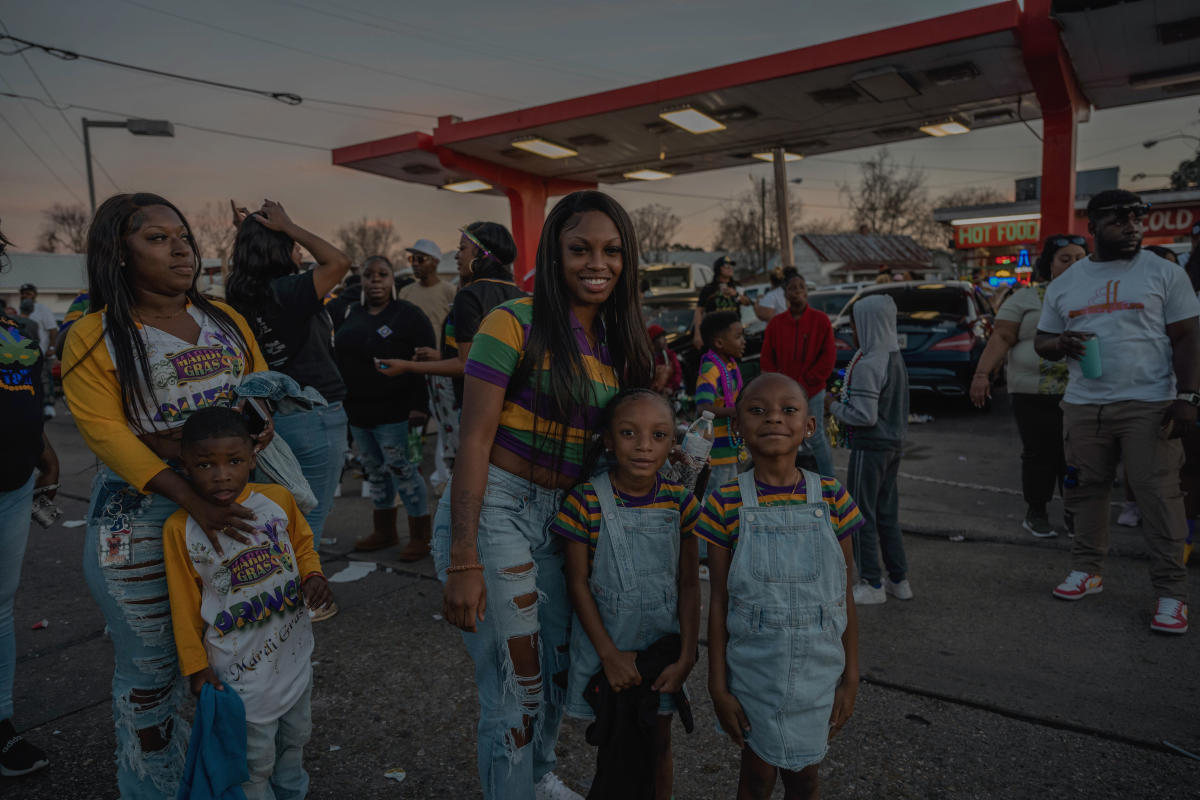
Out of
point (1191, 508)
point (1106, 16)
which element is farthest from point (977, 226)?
point (1191, 508)

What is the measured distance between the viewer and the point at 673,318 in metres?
13.3

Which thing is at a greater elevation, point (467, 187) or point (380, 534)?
point (467, 187)

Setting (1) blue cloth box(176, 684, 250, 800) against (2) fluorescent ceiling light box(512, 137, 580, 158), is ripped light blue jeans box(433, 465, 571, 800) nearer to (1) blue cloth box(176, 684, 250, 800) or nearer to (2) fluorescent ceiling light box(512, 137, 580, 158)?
(1) blue cloth box(176, 684, 250, 800)

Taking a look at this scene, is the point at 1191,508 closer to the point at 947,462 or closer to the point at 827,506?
the point at 947,462

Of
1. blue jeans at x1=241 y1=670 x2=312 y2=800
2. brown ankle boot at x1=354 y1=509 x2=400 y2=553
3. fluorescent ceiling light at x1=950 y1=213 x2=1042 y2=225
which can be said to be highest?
fluorescent ceiling light at x1=950 y1=213 x2=1042 y2=225

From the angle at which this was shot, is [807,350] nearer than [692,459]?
No

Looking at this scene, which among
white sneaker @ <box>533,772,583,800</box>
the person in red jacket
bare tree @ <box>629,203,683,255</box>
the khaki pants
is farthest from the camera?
bare tree @ <box>629,203,683,255</box>

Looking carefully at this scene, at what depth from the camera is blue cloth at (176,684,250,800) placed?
1.94m

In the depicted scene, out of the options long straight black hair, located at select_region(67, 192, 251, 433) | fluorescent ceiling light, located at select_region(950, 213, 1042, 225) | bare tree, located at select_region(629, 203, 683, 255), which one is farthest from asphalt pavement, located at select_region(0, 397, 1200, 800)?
bare tree, located at select_region(629, 203, 683, 255)

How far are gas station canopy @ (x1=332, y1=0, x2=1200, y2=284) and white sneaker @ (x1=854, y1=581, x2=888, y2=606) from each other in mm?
7676

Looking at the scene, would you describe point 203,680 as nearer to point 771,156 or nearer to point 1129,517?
point 1129,517

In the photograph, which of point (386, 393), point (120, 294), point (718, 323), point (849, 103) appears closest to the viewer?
point (120, 294)

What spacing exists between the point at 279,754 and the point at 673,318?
38.0 feet

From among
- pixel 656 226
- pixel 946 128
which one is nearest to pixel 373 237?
pixel 656 226
